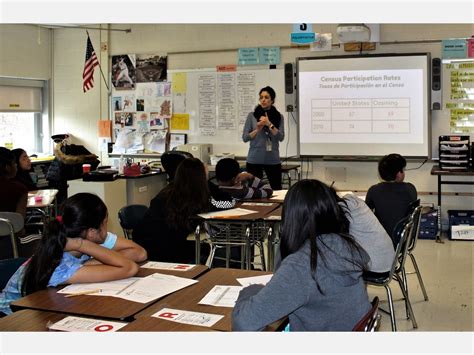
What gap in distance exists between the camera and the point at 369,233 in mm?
3113

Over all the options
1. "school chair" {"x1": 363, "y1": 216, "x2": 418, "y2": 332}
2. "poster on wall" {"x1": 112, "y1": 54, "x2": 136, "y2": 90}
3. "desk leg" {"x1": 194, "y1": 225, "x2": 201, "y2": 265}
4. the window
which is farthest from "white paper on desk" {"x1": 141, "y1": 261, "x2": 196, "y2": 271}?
→ the window

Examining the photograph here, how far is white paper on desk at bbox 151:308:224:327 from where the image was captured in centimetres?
181

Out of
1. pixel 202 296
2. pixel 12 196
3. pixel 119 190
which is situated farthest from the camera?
pixel 119 190

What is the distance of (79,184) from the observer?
6.18 m

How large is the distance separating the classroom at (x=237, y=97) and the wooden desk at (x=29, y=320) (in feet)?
13.2

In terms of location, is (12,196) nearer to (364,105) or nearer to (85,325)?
(85,325)

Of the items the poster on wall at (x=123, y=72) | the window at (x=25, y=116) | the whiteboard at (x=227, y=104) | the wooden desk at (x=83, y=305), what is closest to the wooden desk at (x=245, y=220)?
the wooden desk at (x=83, y=305)

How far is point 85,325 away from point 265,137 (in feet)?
15.4

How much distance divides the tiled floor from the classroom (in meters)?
0.05

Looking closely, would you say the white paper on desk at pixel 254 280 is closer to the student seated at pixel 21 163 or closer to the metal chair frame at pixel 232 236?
the metal chair frame at pixel 232 236

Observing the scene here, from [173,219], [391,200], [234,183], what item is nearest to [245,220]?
[173,219]

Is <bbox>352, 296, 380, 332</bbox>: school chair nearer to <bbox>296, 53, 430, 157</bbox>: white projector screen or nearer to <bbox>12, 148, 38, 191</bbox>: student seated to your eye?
<bbox>12, 148, 38, 191</bbox>: student seated

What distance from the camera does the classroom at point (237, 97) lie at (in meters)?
6.69

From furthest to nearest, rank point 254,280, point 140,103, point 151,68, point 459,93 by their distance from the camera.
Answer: point 140,103 < point 151,68 < point 459,93 < point 254,280
